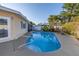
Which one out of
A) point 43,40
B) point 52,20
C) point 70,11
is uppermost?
point 70,11

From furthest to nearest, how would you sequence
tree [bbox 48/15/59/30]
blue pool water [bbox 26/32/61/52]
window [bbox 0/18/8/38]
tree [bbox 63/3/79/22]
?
tree [bbox 48/15/59/30]
tree [bbox 63/3/79/22]
blue pool water [bbox 26/32/61/52]
window [bbox 0/18/8/38]

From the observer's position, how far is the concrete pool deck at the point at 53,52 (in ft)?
20.8

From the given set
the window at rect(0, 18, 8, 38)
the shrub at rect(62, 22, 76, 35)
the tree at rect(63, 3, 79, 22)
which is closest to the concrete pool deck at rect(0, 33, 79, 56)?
the shrub at rect(62, 22, 76, 35)

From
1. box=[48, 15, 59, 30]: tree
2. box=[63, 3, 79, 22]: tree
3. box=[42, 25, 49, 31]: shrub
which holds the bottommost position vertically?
box=[42, 25, 49, 31]: shrub

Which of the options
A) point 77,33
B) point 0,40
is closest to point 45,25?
point 77,33

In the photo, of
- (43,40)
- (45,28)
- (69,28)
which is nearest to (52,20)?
(45,28)

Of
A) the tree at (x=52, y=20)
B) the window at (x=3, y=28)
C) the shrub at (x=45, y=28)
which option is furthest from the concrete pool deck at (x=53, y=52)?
the shrub at (x=45, y=28)

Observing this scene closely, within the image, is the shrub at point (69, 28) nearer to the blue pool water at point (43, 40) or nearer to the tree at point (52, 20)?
the tree at point (52, 20)

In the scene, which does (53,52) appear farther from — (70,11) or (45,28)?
(70,11)

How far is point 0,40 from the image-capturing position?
7629 millimetres

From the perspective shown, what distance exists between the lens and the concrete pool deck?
6336 millimetres

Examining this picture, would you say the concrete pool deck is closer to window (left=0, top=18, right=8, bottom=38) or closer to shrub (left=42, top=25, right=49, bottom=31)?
window (left=0, top=18, right=8, bottom=38)

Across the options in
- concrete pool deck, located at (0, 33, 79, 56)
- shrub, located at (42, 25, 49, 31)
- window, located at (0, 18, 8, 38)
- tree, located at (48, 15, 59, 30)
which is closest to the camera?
concrete pool deck, located at (0, 33, 79, 56)

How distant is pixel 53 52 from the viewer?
656 cm
